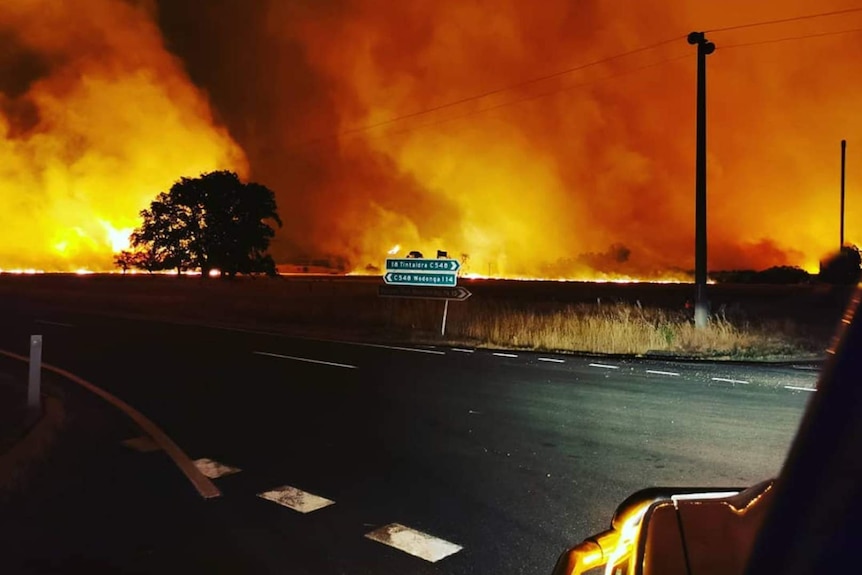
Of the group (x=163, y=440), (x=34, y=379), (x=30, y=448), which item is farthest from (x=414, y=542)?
(x=34, y=379)

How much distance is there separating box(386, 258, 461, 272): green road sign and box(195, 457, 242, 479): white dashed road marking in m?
13.0

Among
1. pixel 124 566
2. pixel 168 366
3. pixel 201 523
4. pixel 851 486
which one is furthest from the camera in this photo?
pixel 168 366

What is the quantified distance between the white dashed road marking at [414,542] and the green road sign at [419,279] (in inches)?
556

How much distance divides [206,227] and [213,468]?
1526 inches

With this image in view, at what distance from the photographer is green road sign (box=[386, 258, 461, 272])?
18844mm

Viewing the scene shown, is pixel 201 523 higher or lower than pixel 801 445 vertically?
lower

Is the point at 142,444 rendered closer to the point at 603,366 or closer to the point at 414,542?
the point at 414,542

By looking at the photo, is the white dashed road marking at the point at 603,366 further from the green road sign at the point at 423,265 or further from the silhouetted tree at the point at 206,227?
the silhouetted tree at the point at 206,227

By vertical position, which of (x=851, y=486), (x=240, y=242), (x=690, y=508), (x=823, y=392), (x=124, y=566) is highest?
(x=240, y=242)

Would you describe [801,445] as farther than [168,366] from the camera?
No

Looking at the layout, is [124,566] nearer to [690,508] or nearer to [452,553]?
[452,553]

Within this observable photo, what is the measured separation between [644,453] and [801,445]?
559 cm

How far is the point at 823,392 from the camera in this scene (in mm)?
1127

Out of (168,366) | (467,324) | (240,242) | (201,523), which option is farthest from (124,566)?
(240,242)
